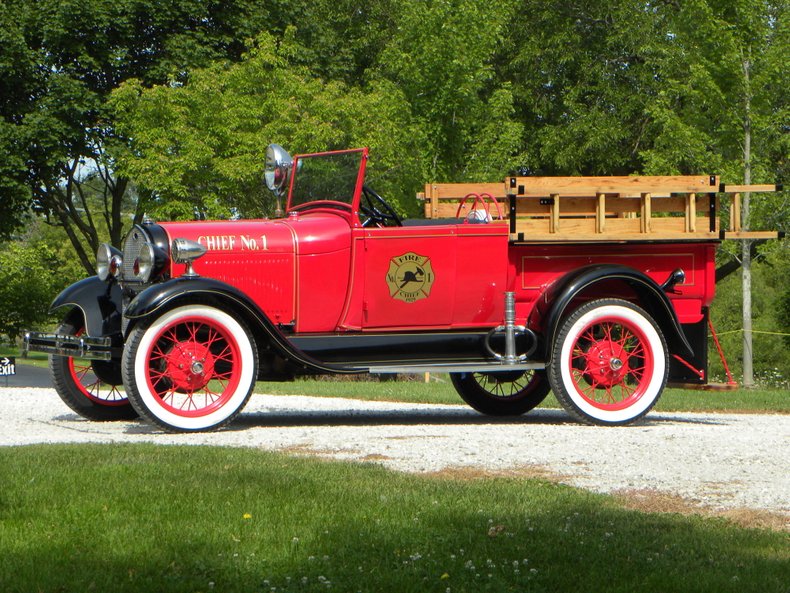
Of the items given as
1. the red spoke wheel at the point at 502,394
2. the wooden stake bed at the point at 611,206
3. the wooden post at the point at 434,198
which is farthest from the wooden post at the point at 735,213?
the wooden post at the point at 434,198

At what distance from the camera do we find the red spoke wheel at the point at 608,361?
32.5 feet

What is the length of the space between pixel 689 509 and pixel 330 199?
5.22 meters

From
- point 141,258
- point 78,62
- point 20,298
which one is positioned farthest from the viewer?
point 20,298

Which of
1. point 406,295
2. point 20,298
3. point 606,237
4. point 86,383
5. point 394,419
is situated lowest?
point 394,419

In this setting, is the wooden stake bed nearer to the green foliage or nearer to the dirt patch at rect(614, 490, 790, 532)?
the dirt patch at rect(614, 490, 790, 532)

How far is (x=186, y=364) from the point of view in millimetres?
9164

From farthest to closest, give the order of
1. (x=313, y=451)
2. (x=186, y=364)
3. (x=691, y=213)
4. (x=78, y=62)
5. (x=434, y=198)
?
(x=78, y=62), (x=434, y=198), (x=691, y=213), (x=186, y=364), (x=313, y=451)

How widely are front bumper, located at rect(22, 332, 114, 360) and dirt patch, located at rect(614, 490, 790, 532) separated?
4501mm

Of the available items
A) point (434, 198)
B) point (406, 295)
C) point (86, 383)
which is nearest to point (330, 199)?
point (434, 198)

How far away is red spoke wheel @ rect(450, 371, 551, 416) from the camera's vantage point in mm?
11531

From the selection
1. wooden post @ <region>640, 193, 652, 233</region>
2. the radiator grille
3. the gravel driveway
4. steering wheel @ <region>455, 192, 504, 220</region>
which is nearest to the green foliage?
the gravel driveway

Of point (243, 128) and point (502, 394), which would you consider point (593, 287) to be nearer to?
point (502, 394)

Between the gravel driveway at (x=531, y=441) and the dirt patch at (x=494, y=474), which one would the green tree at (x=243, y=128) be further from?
the dirt patch at (x=494, y=474)

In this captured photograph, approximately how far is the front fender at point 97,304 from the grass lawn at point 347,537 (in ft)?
10.9
